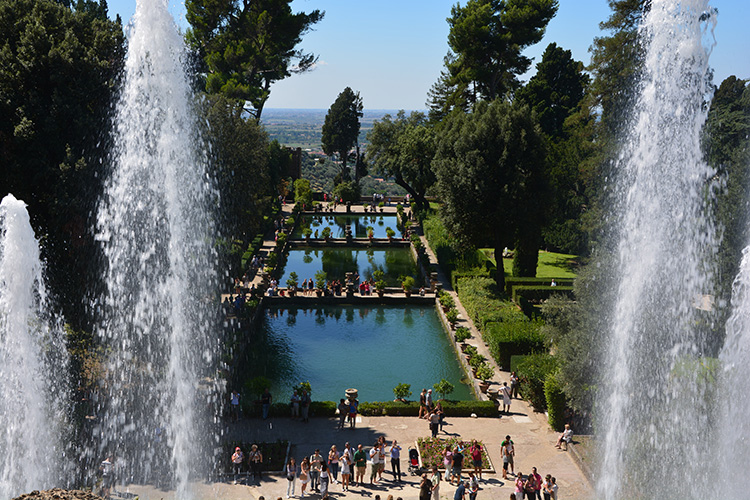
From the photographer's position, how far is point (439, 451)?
16312 mm

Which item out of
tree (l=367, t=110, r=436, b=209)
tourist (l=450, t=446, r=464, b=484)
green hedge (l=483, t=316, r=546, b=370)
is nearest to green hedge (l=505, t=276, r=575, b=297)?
green hedge (l=483, t=316, r=546, b=370)

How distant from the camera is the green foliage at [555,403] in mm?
17672

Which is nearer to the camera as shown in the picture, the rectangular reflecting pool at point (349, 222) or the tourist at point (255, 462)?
the tourist at point (255, 462)

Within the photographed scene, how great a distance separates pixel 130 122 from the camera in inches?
684

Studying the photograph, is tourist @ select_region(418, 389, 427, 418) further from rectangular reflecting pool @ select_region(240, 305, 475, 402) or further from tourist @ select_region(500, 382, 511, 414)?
tourist @ select_region(500, 382, 511, 414)

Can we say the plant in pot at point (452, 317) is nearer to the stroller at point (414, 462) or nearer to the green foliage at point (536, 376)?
the green foliage at point (536, 376)

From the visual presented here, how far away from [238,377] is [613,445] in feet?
39.4

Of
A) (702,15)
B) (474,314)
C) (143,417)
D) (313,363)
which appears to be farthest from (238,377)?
(702,15)

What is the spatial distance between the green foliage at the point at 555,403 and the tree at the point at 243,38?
29.1 metres

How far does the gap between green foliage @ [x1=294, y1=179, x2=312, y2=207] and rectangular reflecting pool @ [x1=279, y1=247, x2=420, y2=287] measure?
13351mm

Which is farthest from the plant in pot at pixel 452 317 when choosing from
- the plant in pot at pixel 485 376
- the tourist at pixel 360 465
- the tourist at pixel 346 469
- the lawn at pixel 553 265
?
the tourist at pixel 346 469

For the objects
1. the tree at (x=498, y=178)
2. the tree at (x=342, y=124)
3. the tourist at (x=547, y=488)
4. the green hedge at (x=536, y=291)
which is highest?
the tree at (x=342, y=124)

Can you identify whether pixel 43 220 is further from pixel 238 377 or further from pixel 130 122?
pixel 238 377

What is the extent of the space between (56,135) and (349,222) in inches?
1399
